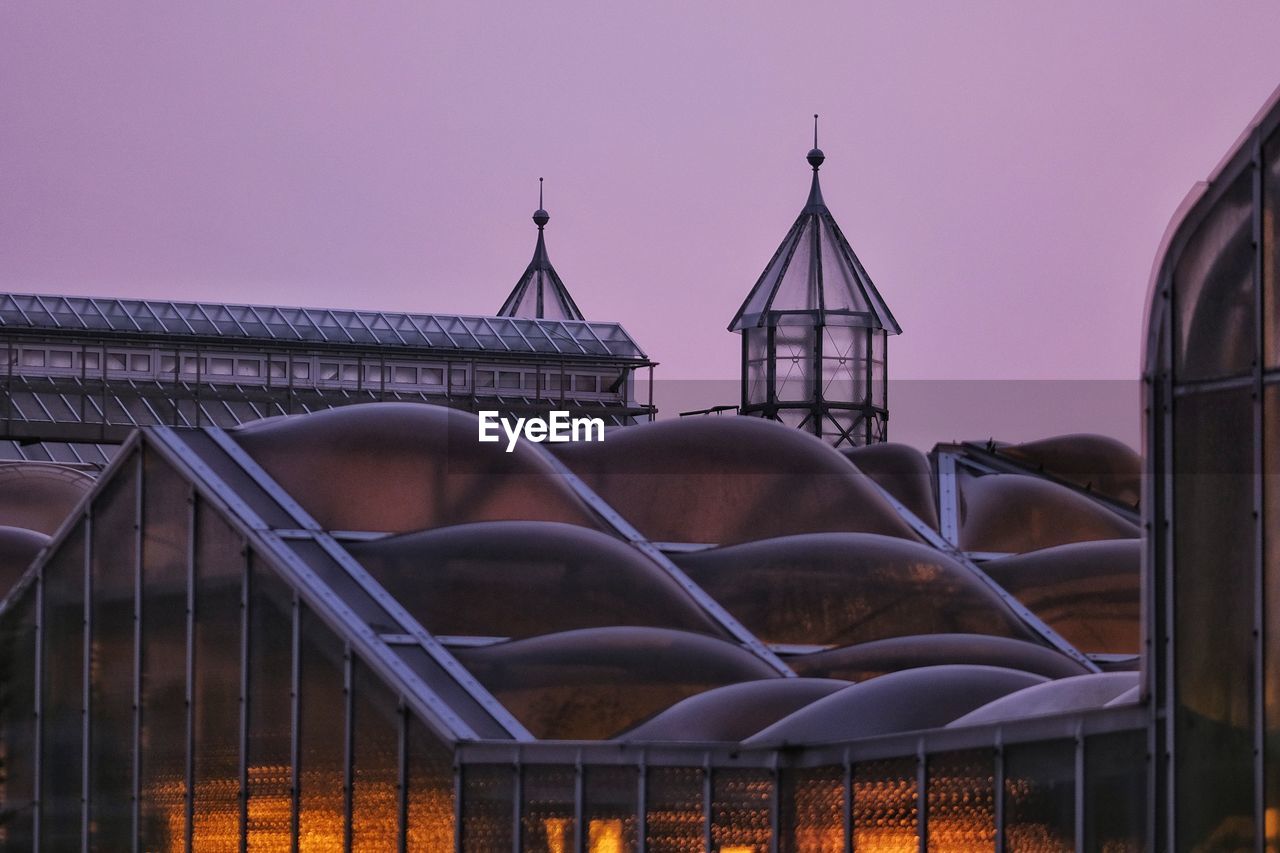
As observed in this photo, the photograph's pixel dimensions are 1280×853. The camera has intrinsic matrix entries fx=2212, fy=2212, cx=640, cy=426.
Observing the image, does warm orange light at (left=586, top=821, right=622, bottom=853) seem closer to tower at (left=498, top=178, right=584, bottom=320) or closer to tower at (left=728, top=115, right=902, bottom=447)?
tower at (left=728, top=115, right=902, bottom=447)

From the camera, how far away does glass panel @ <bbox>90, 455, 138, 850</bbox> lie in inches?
1144

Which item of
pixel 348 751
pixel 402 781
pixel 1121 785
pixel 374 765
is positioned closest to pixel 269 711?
pixel 348 751

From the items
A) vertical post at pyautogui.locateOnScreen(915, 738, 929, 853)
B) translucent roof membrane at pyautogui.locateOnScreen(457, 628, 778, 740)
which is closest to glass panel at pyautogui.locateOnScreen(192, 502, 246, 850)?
translucent roof membrane at pyautogui.locateOnScreen(457, 628, 778, 740)

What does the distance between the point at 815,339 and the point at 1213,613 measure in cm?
4334

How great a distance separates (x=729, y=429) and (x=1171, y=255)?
1515 centimetres

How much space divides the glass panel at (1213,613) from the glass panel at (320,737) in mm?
10655

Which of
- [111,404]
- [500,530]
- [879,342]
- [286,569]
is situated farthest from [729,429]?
[111,404]

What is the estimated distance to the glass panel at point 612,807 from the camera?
23.0m

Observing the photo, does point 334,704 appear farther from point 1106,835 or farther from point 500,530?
point 1106,835

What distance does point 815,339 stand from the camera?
61875 millimetres

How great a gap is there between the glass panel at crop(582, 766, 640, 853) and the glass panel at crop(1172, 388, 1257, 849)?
6255 millimetres

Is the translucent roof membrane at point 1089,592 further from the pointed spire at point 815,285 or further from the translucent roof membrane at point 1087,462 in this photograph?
the pointed spire at point 815,285

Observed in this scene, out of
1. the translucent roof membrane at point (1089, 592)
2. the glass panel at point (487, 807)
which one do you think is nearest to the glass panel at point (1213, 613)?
the glass panel at point (487, 807)

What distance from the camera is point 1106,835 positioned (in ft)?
63.0
